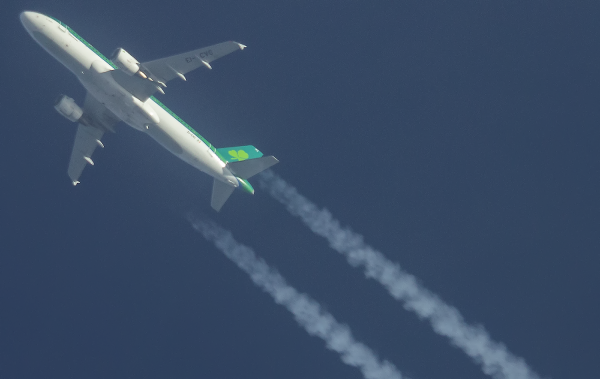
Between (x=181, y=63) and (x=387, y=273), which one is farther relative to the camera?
(x=387, y=273)

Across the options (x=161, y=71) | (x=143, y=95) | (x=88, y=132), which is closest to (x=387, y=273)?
(x=143, y=95)

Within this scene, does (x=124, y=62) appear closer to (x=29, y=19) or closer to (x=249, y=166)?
(x=29, y=19)

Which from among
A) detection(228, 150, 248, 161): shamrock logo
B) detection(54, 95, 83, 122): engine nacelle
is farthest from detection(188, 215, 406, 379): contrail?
detection(54, 95, 83, 122): engine nacelle

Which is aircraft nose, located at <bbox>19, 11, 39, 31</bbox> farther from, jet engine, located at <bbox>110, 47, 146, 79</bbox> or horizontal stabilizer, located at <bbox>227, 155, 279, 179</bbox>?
horizontal stabilizer, located at <bbox>227, 155, 279, 179</bbox>

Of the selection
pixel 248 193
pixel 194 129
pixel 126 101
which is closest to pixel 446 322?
pixel 248 193

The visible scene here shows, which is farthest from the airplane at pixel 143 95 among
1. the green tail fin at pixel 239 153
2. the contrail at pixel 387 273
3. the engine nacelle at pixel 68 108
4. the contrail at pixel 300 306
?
the contrail at pixel 387 273

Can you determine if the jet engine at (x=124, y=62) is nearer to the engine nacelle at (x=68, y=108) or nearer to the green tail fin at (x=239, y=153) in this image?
the engine nacelle at (x=68, y=108)
